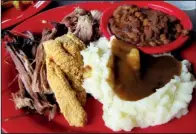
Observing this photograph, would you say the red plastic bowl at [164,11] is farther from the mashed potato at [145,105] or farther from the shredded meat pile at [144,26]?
the mashed potato at [145,105]

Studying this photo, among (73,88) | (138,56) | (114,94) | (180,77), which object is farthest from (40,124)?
(180,77)

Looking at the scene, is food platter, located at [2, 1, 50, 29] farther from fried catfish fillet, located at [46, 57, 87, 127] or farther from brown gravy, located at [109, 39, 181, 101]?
brown gravy, located at [109, 39, 181, 101]

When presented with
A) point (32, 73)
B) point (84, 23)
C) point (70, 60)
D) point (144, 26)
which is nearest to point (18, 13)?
point (84, 23)

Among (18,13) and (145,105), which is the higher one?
(18,13)

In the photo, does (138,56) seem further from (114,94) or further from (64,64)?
(64,64)

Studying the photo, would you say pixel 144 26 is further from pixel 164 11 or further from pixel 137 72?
pixel 137 72

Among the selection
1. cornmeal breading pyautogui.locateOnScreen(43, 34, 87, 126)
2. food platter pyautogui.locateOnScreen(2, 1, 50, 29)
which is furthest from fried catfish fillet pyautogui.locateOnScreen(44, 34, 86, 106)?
food platter pyautogui.locateOnScreen(2, 1, 50, 29)
